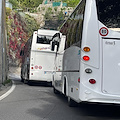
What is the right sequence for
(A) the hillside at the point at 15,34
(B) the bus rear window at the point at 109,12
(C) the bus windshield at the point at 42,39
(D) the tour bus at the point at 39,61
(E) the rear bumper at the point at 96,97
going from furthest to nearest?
1. (A) the hillside at the point at 15,34
2. (C) the bus windshield at the point at 42,39
3. (D) the tour bus at the point at 39,61
4. (B) the bus rear window at the point at 109,12
5. (E) the rear bumper at the point at 96,97

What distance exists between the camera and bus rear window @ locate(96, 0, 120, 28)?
26.7 feet

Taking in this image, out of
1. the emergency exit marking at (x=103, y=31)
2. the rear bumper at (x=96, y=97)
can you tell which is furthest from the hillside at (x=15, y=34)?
the rear bumper at (x=96, y=97)

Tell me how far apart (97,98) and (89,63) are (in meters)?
0.87

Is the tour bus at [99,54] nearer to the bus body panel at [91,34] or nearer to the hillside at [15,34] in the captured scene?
the bus body panel at [91,34]

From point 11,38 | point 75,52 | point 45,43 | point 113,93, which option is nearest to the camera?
point 113,93

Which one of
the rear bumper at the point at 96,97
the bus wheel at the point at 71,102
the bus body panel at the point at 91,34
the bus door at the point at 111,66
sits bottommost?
the bus wheel at the point at 71,102

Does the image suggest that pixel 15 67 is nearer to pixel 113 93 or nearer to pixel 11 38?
pixel 11 38

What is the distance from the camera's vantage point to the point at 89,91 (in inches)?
309

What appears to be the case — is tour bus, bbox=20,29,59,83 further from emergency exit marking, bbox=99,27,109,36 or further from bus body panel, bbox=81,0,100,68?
emergency exit marking, bbox=99,27,109,36

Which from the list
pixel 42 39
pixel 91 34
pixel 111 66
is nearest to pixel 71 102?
pixel 111 66

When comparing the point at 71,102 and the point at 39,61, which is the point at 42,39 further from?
the point at 71,102

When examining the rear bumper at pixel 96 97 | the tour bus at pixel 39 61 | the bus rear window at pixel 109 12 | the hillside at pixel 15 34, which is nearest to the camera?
the rear bumper at pixel 96 97

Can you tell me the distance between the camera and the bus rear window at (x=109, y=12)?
8141 mm

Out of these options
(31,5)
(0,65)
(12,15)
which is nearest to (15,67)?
(12,15)
